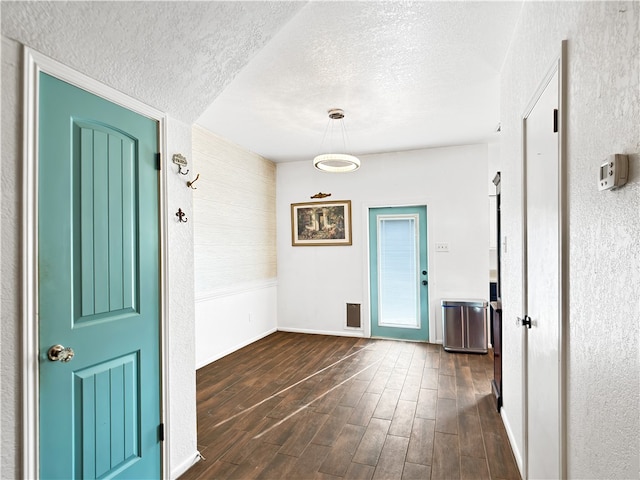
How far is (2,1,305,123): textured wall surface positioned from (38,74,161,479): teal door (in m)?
0.15

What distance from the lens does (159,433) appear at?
2.01 metres

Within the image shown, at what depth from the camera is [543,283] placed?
5.33ft

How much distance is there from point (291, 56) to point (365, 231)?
3.15m

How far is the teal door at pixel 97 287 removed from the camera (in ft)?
4.82

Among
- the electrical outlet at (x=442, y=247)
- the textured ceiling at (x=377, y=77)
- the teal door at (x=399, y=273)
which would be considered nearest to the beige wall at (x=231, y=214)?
the textured ceiling at (x=377, y=77)

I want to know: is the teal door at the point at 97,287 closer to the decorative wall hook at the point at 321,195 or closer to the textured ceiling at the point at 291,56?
the textured ceiling at the point at 291,56

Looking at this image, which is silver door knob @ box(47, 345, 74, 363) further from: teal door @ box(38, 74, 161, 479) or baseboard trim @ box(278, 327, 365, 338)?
baseboard trim @ box(278, 327, 365, 338)

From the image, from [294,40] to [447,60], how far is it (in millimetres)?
1165

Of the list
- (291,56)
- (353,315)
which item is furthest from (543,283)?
(353,315)

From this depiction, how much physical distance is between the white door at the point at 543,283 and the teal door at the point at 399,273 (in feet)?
10.3

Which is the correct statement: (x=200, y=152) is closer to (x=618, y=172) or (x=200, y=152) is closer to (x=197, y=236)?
(x=197, y=236)

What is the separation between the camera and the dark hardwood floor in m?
2.18

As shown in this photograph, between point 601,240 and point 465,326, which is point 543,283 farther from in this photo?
point 465,326

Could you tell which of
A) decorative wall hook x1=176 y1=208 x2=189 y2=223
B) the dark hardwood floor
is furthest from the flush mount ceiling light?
the dark hardwood floor
